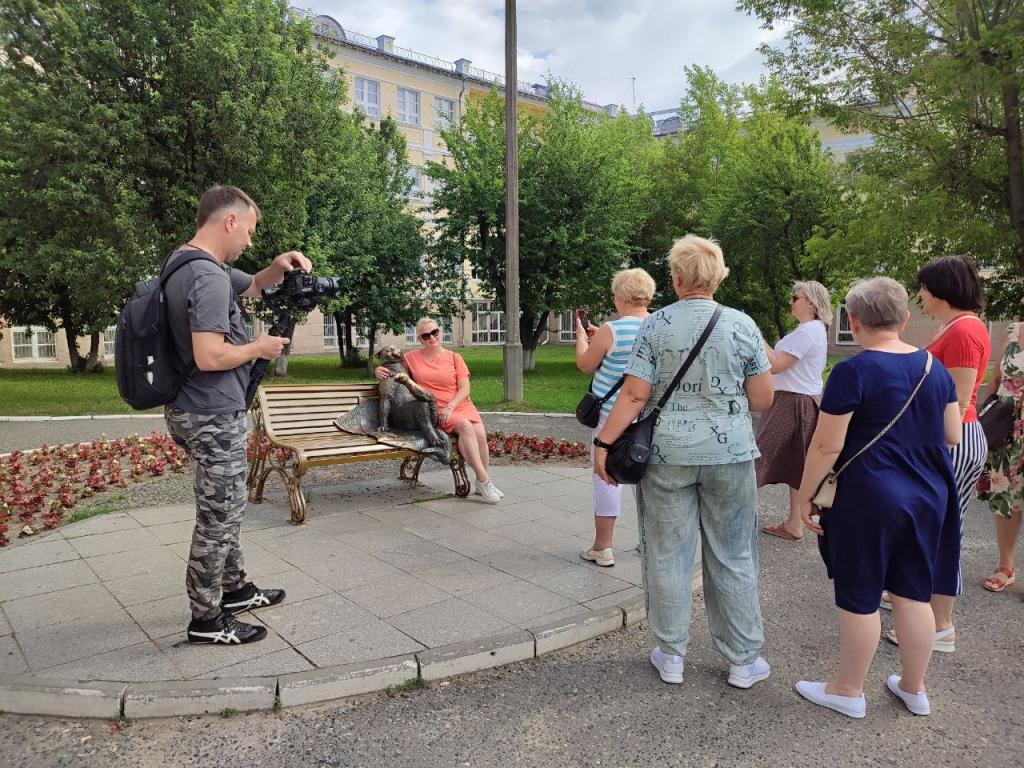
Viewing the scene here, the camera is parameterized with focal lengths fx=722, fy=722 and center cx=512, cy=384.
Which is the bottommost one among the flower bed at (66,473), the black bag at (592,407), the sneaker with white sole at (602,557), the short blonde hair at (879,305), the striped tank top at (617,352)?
the sneaker with white sole at (602,557)

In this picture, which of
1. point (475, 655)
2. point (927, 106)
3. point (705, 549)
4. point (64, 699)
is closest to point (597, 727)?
point (475, 655)

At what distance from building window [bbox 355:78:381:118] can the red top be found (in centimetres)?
4401

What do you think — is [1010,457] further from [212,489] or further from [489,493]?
[212,489]

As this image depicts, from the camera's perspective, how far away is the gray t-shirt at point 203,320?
320cm

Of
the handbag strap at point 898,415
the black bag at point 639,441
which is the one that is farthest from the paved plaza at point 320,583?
the handbag strap at point 898,415

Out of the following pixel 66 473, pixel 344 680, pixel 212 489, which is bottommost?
pixel 344 680

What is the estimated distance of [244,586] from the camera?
3961mm

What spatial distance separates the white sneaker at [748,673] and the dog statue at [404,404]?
3573mm

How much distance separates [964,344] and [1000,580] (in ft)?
6.25

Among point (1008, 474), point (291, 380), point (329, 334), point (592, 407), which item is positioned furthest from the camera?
point (329, 334)

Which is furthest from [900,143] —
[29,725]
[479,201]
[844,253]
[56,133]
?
[56,133]

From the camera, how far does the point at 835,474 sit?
296 centimetres

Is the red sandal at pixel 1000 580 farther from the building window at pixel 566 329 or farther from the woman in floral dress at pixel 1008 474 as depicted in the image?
the building window at pixel 566 329

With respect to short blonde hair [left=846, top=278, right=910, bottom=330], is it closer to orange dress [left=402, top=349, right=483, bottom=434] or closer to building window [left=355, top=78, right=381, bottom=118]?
orange dress [left=402, top=349, right=483, bottom=434]
